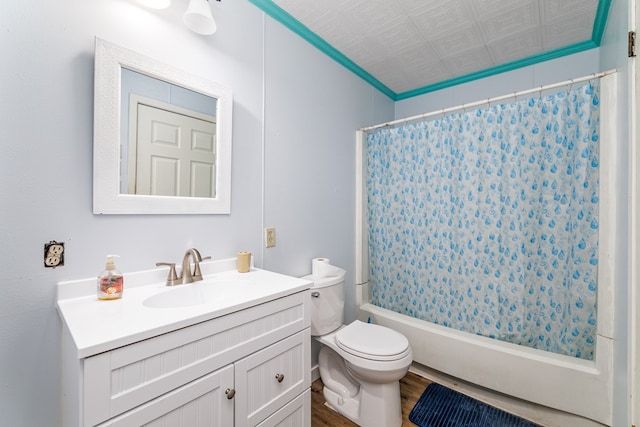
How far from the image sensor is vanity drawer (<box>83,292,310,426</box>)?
64 centimetres

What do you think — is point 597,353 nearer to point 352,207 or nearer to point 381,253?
point 381,253

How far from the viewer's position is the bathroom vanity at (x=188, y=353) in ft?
2.18

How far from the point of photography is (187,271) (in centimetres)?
117

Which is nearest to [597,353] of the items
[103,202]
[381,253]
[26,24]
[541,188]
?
[541,188]

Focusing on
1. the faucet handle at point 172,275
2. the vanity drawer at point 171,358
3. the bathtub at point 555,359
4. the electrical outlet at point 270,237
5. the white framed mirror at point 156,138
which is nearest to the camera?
the vanity drawer at point 171,358

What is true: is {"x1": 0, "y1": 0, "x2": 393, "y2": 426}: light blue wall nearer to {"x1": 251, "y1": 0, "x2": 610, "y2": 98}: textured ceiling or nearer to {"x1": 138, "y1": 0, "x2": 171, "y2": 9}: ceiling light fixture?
{"x1": 138, "y1": 0, "x2": 171, "y2": 9}: ceiling light fixture

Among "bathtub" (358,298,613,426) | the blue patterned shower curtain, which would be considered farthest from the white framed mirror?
"bathtub" (358,298,613,426)

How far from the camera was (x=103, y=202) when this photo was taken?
1008 millimetres

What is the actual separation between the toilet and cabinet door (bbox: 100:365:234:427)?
772 millimetres

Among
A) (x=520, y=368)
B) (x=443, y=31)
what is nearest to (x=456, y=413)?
(x=520, y=368)

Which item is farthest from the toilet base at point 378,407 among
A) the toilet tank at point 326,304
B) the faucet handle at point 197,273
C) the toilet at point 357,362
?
the faucet handle at point 197,273

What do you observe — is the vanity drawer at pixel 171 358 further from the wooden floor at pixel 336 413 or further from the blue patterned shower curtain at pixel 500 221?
the blue patterned shower curtain at pixel 500 221

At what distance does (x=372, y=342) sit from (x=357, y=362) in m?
0.15

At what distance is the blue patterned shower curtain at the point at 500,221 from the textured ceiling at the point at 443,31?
54cm
